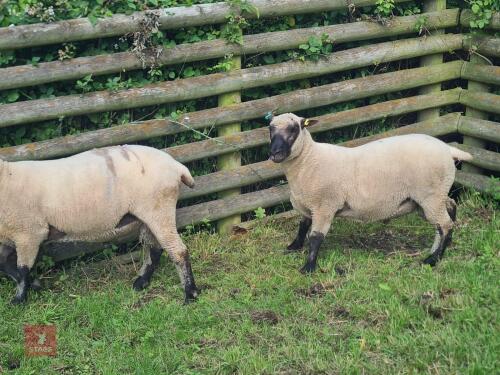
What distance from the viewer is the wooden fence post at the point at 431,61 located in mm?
7930

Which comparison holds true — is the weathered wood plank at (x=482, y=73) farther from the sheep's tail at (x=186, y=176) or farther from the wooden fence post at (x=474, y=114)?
the sheep's tail at (x=186, y=176)

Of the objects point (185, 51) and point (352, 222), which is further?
point (352, 222)

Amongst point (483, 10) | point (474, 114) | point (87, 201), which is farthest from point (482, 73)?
point (87, 201)

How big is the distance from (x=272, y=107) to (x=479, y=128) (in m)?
2.23

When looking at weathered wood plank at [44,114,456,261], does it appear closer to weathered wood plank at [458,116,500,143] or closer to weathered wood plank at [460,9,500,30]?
weathered wood plank at [458,116,500,143]

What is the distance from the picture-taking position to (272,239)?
282 inches

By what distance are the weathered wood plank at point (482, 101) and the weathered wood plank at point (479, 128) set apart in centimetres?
13

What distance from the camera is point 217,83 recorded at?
6840 millimetres

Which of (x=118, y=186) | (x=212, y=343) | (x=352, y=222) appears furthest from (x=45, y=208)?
(x=352, y=222)

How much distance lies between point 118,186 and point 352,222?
247 centimetres

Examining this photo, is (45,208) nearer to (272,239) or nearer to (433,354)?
(272,239)

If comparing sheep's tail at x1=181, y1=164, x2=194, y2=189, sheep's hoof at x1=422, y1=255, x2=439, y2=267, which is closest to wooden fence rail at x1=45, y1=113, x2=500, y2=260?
sheep's tail at x1=181, y1=164, x2=194, y2=189

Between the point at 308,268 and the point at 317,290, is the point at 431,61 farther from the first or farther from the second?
the point at 317,290

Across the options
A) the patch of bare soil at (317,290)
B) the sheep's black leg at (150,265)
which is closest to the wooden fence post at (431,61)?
the patch of bare soil at (317,290)
